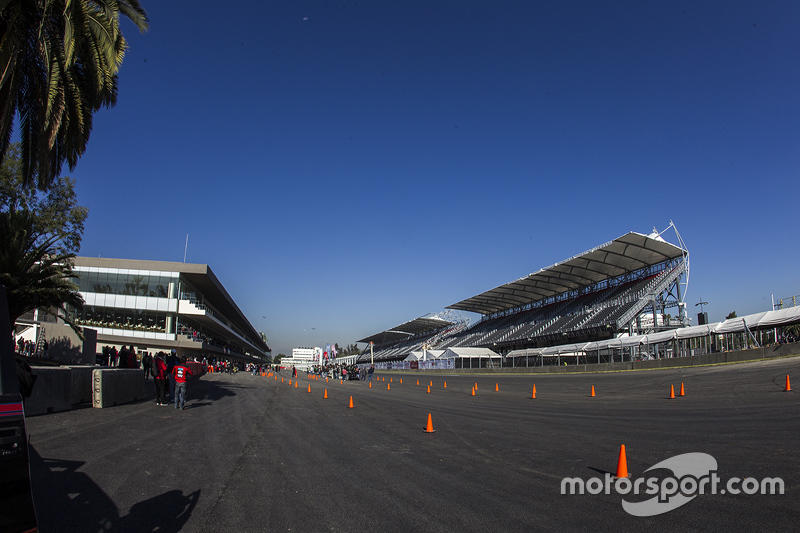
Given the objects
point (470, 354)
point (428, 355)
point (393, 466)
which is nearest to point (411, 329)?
point (428, 355)

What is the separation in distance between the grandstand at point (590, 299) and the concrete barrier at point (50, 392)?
44926 mm

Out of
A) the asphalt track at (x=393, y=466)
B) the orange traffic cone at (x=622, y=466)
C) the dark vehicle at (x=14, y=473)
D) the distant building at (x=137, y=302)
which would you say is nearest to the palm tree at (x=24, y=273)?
the asphalt track at (x=393, y=466)

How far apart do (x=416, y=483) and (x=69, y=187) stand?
3462 centimetres

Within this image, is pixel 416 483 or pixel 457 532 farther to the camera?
pixel 416 483

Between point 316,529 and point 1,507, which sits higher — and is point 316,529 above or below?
below

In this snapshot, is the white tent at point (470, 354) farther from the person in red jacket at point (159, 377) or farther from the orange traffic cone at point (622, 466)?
the orange traffic cone at point (622, 466)

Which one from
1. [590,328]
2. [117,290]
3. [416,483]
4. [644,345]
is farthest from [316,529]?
[117,290]

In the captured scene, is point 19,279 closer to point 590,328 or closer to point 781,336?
point 781,336

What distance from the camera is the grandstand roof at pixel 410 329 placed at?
3937 inches

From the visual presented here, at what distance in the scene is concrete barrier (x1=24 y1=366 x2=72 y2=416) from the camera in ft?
43.3

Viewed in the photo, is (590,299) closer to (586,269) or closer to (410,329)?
(586,269)

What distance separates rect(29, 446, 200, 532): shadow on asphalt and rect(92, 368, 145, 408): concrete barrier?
32.5 ft

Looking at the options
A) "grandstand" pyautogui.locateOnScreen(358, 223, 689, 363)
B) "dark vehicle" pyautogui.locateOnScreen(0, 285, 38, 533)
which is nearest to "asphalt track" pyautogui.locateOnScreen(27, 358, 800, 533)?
"dark vehicle" pyautogui.locateOnScreen(0, 285, 38, 533)

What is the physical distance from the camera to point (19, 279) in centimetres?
1967
